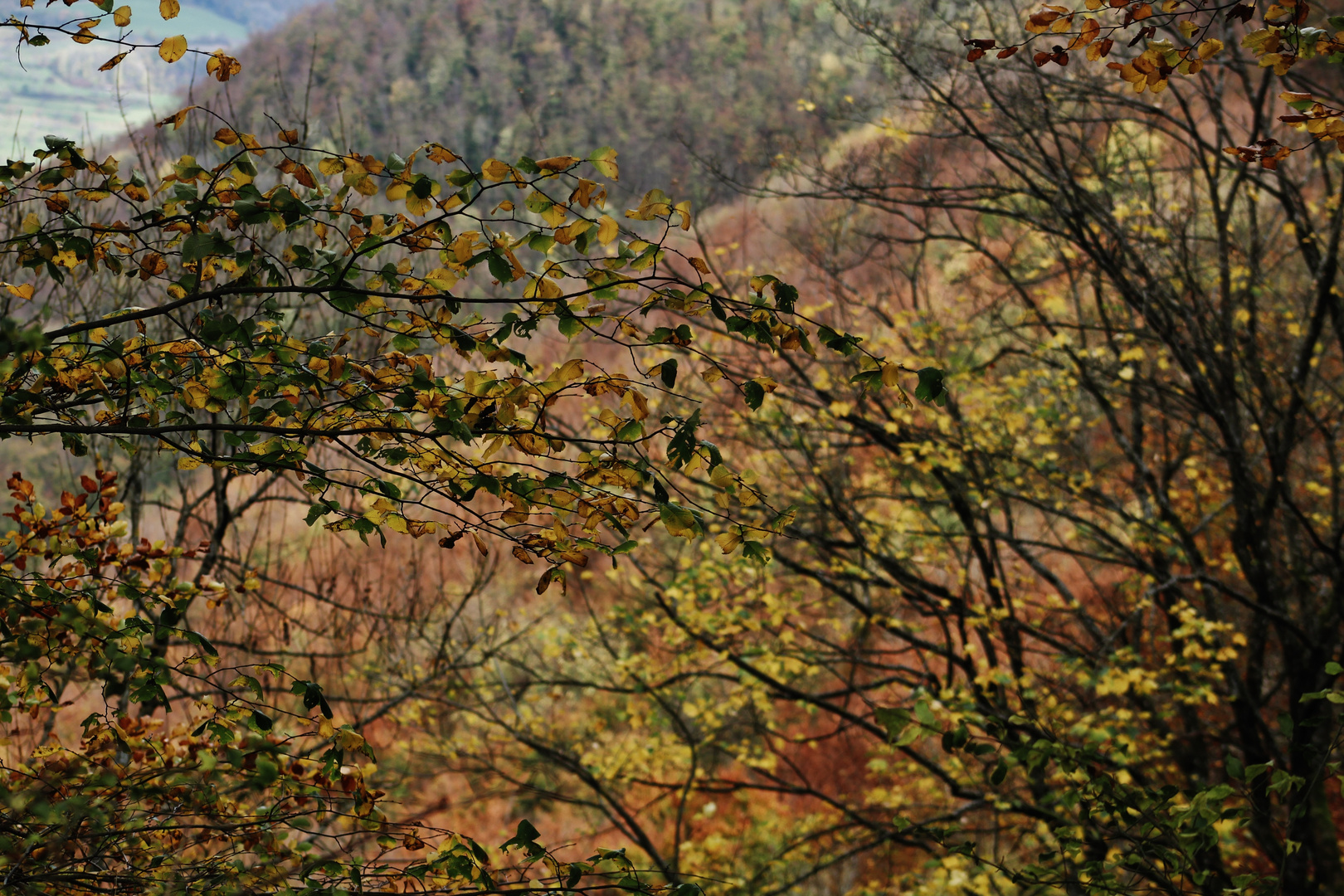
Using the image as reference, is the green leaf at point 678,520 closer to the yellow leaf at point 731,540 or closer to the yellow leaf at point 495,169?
the yellow leaf at point 731,540

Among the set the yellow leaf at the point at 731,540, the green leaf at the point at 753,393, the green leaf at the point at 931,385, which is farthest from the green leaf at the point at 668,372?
the green leaf at the point at 931,385

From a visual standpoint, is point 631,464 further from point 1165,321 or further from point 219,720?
point 1165,321

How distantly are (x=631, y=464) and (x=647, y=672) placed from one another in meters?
5.99

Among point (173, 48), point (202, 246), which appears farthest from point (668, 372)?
point (173, 48)

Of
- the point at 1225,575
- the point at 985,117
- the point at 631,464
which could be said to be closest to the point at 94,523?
the point at 631,464

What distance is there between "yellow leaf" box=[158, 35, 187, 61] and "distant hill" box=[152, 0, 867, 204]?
66.0 feet

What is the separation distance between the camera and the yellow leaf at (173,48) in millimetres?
1832

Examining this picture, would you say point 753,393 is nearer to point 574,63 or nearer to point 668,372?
point 668,372

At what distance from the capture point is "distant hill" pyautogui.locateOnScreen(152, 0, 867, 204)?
1011 inches

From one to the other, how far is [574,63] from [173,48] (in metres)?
35.4

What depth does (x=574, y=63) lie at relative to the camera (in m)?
34.7

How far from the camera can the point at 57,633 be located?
228 centimetres

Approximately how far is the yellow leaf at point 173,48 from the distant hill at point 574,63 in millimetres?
20114

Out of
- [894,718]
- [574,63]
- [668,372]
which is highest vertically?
[574,63]
